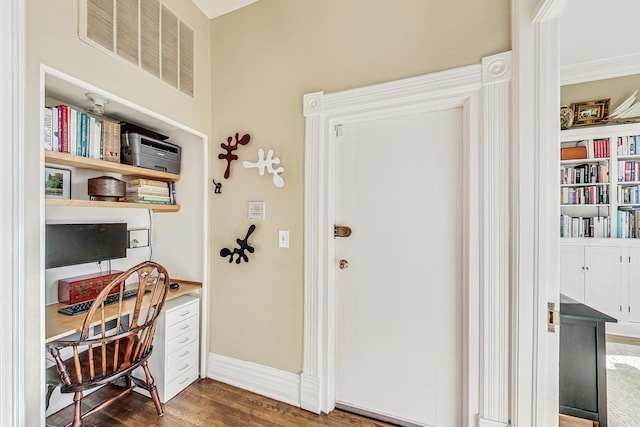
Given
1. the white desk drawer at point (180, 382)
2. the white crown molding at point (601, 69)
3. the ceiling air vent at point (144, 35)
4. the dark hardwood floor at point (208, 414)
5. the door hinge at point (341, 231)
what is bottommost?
the dark hardwood floor at point (208, 414)

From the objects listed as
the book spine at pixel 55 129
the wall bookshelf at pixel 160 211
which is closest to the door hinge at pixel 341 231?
the wall bookshelf at pixel 160 211

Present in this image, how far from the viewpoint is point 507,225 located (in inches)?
54.4

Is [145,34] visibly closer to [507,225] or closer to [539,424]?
[507,225]

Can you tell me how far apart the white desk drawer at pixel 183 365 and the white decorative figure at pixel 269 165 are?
1.42 meters

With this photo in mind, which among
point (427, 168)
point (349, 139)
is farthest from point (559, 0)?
point (349, 139)

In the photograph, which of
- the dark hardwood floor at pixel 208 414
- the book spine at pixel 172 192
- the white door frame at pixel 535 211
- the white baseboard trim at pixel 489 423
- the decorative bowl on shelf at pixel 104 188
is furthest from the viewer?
the book spine at pixel 172 192

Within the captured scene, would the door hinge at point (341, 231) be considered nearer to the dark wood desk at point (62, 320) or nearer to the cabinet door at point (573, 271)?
the dark wood desk at point (62, 320)

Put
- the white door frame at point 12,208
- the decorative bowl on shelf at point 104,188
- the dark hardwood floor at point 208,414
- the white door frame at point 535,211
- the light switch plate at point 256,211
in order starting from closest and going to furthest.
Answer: the white door frame at point 12,208
the white door frame at point 535,211
the dark hardwood floor at point 208,414
the decorative bowl on shelf at point 104,188
the light switch plate at point 256,211

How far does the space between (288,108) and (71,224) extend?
5.31 ft

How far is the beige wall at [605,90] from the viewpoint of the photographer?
9.51 ft

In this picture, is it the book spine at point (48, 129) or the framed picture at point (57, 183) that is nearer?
the book spine at point (48, 129)

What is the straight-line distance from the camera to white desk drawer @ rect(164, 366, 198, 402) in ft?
6.01

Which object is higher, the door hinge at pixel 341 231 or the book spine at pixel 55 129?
the book spine at pixel 55 129

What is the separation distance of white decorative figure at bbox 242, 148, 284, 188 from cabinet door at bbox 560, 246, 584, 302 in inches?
128
